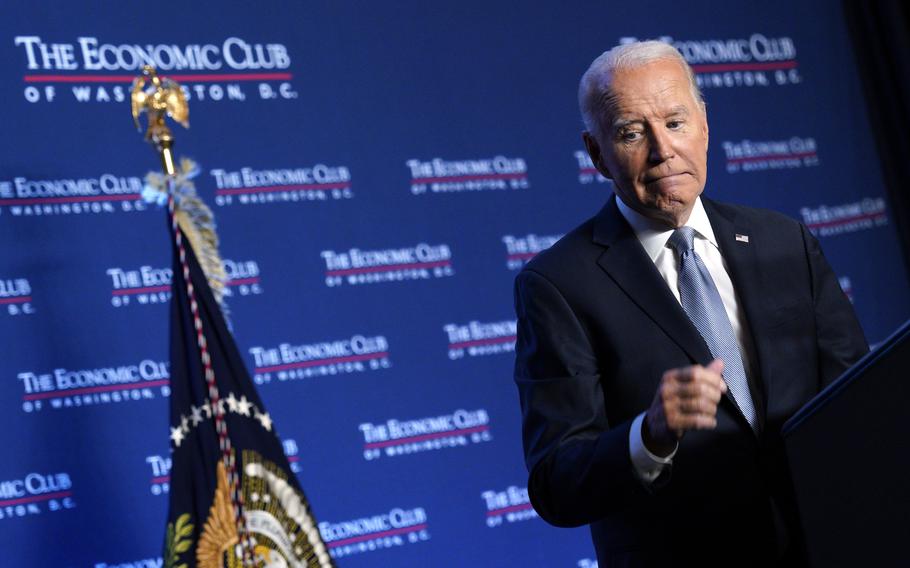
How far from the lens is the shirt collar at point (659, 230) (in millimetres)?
2027

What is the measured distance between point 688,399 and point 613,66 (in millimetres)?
721

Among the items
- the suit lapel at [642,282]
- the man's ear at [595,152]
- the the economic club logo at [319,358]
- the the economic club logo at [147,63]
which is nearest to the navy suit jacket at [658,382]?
the suit lapel at [642,282]

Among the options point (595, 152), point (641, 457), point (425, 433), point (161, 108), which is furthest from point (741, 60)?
point (641, 457)

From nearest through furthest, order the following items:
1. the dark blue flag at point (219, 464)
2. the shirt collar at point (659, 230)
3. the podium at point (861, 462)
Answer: the podium at point (861, 462), the shirt collar at point (659, 230), the dark blue flag at point (219, 464)

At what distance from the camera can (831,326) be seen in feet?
6.43

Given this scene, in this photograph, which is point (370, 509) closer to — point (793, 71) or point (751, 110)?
point (751, 110)

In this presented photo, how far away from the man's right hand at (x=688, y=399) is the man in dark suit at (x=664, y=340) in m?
0.11

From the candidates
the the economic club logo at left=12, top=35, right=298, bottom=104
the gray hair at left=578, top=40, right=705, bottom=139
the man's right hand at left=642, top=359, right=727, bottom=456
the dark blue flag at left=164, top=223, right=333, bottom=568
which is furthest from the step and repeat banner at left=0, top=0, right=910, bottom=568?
the man's right hand at left=642, top=359, right=727, bottom=456

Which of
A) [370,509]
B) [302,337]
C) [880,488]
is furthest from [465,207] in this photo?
[880,488]

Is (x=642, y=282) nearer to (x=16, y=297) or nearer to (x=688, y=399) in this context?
(x=688, y=399)

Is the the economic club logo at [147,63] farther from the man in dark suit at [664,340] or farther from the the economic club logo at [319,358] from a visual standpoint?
the man in dark suit at [664,340]

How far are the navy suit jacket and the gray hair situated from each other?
0.69ft

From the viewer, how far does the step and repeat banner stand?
138 inches

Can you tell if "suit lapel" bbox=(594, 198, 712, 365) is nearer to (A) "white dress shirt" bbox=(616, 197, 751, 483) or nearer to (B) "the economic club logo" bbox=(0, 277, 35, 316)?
(A) "white dress shirt" bbox=(616, 197, 751, 483)
